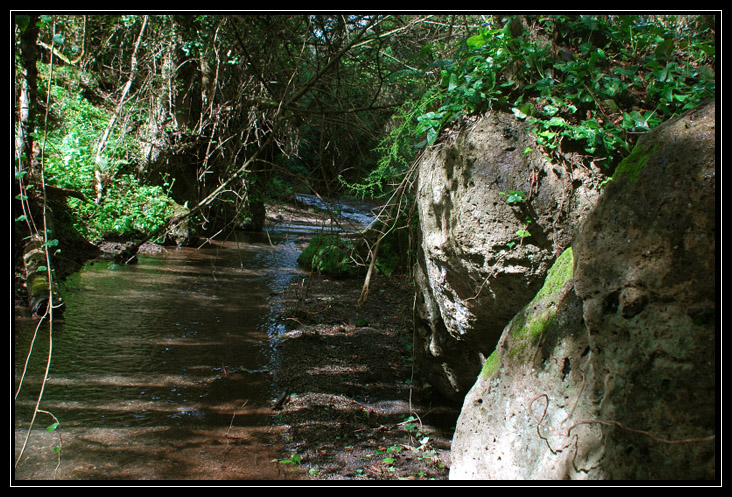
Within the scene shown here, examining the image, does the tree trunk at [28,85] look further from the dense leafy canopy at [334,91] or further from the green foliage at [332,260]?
the green foliage at [332,260]

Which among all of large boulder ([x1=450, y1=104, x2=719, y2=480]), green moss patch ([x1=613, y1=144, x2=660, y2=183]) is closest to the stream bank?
large boulder ([x1=450, y1=104, x2=719, y2=480])

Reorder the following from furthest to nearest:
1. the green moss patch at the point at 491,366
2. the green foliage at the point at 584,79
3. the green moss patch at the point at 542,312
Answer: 1. the green foliage at the point at 584,79
2. the green moss patch at the point at 491,366
3. the green moss patch at the point at 542,312

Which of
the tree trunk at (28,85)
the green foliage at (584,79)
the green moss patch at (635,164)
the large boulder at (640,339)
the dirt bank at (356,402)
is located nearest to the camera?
the large boulder at (640,339)

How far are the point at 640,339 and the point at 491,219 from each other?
1548 millimetres

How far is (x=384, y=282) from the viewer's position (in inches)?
360

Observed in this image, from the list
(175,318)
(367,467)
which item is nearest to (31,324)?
(175,318)

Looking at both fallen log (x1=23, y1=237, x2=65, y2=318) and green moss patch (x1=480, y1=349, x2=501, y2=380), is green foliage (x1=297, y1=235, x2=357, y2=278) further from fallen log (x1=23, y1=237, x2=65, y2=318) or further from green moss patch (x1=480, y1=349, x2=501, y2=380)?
green moss patch (x1=480, y1=349, x2=501, y2=380)

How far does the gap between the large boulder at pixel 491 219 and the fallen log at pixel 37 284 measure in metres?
4.03

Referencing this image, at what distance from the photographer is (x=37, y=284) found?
5.58m

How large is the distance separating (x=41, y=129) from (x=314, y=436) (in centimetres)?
830

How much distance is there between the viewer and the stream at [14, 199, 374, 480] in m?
3.35

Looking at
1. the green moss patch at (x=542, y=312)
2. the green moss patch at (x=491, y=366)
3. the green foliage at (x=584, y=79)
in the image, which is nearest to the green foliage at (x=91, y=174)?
the green foliage at (x=584, y=79)

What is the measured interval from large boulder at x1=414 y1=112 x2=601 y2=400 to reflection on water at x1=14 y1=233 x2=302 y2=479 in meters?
1.82

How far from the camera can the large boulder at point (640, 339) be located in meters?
1.73
